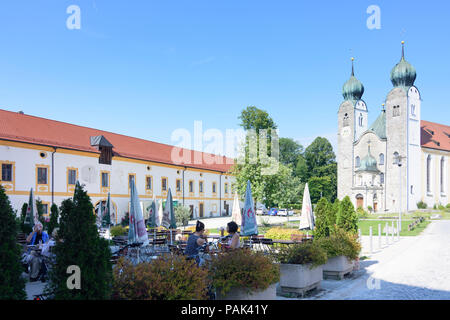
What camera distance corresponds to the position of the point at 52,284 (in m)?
4.77

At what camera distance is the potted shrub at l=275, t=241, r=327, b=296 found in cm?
790

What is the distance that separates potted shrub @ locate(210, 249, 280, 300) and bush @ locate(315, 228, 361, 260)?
12.6 feet

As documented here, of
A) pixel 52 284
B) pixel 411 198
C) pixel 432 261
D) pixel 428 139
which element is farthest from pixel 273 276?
pixel 428 139

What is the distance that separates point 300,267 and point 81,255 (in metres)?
4.88

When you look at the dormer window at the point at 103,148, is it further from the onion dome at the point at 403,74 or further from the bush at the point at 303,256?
the onion dome at the point at 403,74

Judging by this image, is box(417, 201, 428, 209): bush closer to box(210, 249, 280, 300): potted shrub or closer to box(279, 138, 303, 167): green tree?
box(279, 138, 303, 167): green tree

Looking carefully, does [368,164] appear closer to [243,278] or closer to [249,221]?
[249,221]

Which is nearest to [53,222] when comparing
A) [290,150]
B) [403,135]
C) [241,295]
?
[241,295]

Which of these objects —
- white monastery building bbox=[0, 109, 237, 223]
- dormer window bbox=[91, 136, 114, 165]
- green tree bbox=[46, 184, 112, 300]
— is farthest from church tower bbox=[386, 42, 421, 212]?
green tree bbox=[46, 184, 112, 300]

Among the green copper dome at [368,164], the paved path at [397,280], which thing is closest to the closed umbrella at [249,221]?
the paved path at [397,280]

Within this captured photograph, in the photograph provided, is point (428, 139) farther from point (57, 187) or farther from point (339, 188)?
point (57, 187)

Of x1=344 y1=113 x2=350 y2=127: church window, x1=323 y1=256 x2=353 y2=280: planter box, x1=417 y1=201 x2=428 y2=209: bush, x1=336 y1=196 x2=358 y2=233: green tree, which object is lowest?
x1=417 y1=201 x2=428 y2=209: bush

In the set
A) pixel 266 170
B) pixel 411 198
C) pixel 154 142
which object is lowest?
pixel 411 198

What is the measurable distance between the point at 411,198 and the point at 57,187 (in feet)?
164
